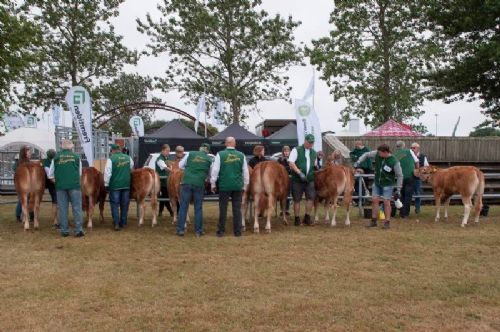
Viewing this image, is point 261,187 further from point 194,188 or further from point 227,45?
point 227,45

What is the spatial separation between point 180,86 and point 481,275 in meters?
24.7

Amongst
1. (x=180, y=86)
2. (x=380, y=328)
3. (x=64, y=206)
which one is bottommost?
(x=380, y=328)

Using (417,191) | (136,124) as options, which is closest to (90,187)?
(417,191)

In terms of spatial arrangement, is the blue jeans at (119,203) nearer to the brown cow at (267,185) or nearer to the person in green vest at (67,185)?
the person in green vest at (67,185)

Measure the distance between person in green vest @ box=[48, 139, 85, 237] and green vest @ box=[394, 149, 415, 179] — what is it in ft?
24.1

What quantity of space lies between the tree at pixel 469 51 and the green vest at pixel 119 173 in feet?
41.5

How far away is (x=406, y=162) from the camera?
499 inches

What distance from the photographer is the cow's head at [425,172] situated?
12266 millimetres

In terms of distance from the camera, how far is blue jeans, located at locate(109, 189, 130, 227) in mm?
10742

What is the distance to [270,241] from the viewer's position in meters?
9.20

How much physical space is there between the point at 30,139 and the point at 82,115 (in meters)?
20.0

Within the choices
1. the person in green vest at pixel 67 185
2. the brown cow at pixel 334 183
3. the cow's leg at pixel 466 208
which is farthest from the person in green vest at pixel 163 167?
the cow's leg at pixel 466 208

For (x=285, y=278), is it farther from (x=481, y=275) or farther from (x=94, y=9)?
(x=94, y=9)

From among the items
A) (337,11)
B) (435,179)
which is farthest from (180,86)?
(435,179)
